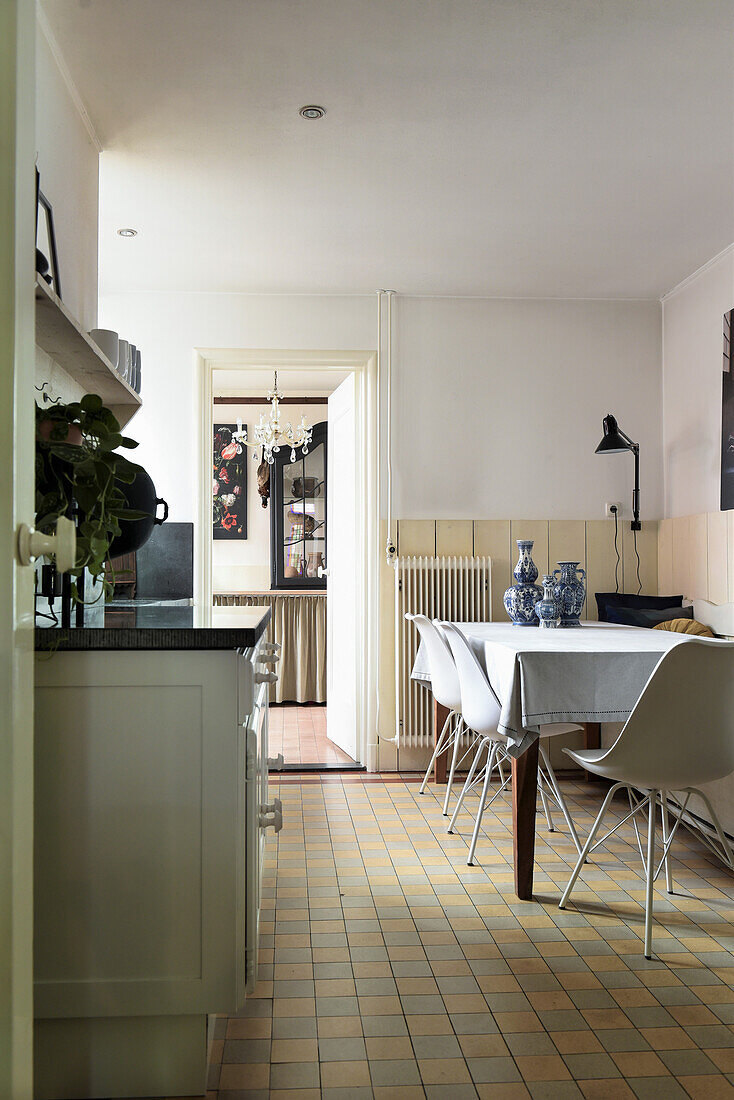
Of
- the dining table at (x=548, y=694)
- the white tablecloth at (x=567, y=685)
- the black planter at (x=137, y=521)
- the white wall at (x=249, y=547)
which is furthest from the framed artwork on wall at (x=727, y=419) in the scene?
the white wall at (x=249, y=547)

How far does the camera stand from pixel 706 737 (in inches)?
98.9

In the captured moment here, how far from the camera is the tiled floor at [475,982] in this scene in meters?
1.86

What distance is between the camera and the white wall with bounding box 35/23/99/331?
246 cm

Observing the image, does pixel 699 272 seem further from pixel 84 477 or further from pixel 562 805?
pixel 84 477

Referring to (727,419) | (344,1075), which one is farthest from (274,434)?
(344,1075)

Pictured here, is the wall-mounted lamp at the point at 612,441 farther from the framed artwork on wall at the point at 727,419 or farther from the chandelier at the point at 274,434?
the chandelier at the point at 274,434

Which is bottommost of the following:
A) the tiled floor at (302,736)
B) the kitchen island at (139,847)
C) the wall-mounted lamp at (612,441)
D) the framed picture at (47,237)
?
the tiled floor at (302,736)

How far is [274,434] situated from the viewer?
654 centimetres

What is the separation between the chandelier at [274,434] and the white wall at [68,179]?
11.0ft

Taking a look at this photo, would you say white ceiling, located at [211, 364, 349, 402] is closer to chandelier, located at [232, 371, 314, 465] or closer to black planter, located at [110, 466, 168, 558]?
chandelier, located at [232, 371, 314, 465]

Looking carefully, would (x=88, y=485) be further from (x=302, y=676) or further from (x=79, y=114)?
(x=302, y=676)

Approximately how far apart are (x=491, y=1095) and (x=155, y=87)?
2882 mm

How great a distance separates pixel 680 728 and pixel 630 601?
2288 millimetres

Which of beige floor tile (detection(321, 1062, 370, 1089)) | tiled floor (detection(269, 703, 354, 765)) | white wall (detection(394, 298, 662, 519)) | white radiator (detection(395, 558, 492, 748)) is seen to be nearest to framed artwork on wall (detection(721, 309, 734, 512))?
white wall (detection(394, 298, 662, 519))
